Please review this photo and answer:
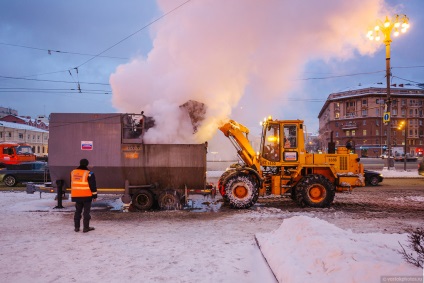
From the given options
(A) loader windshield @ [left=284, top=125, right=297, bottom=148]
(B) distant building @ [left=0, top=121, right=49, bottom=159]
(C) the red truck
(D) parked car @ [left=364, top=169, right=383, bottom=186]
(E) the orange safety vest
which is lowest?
(D) parked car @ [left=364, top=169, right=383, bottom=186]

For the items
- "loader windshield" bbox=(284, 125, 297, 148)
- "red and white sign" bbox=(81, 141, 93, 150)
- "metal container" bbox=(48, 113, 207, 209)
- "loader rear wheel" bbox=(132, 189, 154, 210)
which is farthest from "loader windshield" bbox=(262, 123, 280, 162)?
"red and white sign" bbox=(81, 141, 93, 150)

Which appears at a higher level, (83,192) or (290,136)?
(290,136)

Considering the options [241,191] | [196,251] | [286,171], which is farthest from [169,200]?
[196,251]

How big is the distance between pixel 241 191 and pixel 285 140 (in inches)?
99.6

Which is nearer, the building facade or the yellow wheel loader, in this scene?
the yellow wheel loader

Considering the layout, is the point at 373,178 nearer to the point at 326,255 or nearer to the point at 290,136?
the point at 290,136

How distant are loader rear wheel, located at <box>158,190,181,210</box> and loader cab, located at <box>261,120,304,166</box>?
3.48 meters

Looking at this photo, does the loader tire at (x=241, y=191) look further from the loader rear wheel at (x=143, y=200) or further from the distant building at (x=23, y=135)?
the distant building at (x=23, y=135)

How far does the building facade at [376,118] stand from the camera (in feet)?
263

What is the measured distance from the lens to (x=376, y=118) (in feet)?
268

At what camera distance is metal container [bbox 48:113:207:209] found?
35.6ft

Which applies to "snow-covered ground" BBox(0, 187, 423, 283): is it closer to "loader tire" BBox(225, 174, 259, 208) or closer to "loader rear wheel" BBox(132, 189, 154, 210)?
"loader tire" BBox(225, 174, 259, 208)

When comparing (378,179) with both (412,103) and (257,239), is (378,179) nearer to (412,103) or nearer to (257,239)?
(257,239)

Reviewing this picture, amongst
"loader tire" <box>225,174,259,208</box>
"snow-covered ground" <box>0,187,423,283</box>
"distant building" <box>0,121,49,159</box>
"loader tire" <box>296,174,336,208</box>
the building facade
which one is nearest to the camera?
"snow-covered ground" <box>0,187,423,283</box>
